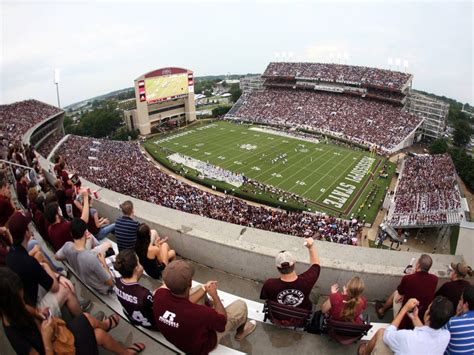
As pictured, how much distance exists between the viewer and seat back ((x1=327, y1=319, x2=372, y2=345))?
3.40m

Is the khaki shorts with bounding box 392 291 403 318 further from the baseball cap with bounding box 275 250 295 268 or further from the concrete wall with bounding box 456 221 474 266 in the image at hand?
the concrete wall with bounding box 456 221 474 266

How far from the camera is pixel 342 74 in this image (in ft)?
199

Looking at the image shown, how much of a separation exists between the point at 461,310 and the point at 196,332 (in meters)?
2.57

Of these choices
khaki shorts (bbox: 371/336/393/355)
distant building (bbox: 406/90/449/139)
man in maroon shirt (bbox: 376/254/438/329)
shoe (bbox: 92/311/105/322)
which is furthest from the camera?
distant building (bbox: 406/90/449/139)

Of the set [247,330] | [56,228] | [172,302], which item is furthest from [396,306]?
[56,228]

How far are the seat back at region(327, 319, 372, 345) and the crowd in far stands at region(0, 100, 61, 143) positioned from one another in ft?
113

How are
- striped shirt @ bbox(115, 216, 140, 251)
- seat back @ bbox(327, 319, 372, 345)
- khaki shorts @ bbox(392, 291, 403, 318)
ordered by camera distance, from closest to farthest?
seat back @ bbox(327, 319, 372, 345)
khaki shorts @ bbox(392, 291, 403, 318)
striped shirt @ bbox(115, 216, 140, 251)

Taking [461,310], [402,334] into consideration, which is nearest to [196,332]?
[402,334]

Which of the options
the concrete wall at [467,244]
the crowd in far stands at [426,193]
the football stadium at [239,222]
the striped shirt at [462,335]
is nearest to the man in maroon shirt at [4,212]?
the football stadium at [239,222]

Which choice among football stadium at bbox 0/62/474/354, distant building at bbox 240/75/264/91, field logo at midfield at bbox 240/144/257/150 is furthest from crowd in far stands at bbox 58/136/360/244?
distant building at bbox 240/75/264/91

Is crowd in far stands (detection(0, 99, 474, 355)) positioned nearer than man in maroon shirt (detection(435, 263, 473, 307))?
Yes

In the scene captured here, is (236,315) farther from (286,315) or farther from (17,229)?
(17,229)

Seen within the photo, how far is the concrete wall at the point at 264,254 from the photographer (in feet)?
13.6

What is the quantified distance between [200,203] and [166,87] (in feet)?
130
